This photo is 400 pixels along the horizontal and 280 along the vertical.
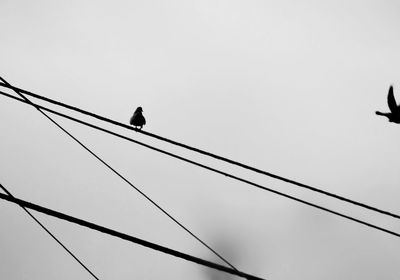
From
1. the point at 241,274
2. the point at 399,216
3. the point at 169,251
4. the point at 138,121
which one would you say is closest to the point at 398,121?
the point at 399,216

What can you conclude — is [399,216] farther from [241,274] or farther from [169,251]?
[169,251]

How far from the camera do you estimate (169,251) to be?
9.86 ft

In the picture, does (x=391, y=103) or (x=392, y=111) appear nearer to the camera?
(x=392, y=111)

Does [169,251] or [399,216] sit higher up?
[399,216]

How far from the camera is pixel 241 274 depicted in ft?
10.5

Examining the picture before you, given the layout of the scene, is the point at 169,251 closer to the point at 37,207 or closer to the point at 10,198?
Answer: the point at 37,207

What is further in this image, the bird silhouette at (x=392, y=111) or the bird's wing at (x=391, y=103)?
the bird's wing at (x=391, y=103)

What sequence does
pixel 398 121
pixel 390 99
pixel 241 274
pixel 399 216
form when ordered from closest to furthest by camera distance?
pixel 241 274
pixel 399 216
pixel 398 121
pixel 390 99

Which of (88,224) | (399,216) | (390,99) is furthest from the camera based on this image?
(390,99)

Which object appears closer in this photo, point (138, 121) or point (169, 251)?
point (169, 251)

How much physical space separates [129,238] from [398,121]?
4.98 m

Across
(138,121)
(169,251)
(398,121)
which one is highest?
(138,121)

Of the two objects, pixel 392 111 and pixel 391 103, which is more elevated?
pixel 391 103

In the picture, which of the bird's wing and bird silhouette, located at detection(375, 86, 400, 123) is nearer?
bird silhouette, located at detection(375, 86, 400, 123)
